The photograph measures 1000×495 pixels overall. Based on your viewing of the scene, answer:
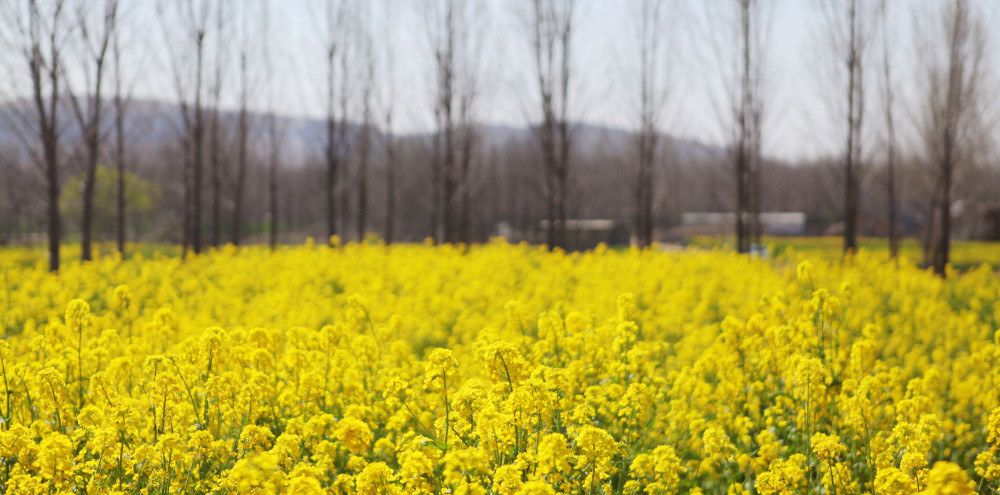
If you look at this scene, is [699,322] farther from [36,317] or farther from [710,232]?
[710,232]

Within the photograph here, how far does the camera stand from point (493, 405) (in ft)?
9.95

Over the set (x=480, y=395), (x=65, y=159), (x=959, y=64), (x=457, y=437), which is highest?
(x=959, y=64)

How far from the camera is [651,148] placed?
63.6 ft

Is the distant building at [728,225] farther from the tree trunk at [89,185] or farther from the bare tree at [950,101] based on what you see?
the tree trunk at [89,185]

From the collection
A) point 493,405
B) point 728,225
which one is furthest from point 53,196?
point 728,225

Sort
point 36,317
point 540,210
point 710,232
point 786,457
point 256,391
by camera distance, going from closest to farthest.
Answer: point 256,391
point 786,457
point 36,317
point 540,210
point 710,232

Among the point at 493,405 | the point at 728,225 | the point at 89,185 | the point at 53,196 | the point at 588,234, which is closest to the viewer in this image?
the point at 493,405

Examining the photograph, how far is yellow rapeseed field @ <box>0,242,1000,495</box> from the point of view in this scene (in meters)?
2.99

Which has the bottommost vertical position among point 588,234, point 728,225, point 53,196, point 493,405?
point 493,405

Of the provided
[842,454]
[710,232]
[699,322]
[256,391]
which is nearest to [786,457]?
[842,454]

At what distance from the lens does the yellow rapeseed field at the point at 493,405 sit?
2.99m

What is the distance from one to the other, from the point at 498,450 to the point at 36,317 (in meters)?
7.98

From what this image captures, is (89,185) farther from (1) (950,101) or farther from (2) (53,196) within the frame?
(1) (950,101)

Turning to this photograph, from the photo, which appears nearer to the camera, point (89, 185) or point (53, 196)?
point (53, 196)
